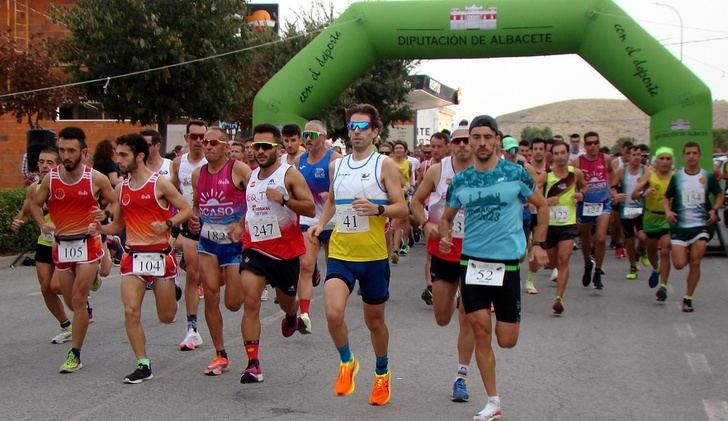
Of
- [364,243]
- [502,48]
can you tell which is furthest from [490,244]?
[502,48]

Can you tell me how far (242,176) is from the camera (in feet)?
26.3

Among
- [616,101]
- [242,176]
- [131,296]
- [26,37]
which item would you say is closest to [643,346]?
[242,176]

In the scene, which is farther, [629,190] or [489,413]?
[629,190]

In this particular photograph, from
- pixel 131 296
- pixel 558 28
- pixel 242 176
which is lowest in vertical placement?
pixel 131 296

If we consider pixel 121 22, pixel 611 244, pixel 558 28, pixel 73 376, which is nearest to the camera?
pixel 73 376

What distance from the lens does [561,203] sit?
11.9 meters

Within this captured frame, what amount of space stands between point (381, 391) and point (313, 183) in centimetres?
369

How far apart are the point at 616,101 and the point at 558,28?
161m

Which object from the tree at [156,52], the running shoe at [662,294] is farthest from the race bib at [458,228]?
the tree at [156,52]

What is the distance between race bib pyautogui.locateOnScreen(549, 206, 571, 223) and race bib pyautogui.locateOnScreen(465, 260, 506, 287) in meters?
5.56

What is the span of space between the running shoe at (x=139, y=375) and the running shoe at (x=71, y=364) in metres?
0.63

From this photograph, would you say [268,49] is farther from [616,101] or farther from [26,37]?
[616,101]

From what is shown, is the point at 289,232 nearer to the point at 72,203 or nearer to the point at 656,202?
the point at 72,203

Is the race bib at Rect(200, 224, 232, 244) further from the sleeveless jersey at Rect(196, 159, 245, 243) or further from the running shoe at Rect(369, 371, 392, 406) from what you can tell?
the running shoe at Rect(369, 371, 392, 406)
